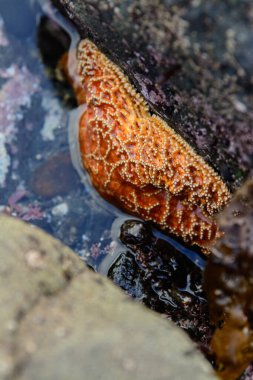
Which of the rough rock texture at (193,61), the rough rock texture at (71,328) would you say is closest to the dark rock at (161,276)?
the rough rock texture at (193,61)

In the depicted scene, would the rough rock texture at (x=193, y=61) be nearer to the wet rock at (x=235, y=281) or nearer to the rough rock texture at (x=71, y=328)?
the wet rock at (x=235, y=281)

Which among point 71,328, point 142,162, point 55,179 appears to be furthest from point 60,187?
point 71,328

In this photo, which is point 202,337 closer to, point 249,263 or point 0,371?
point 249,263

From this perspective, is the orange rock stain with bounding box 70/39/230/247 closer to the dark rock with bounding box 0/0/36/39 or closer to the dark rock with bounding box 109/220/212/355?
the dark rock with bounding box 109/220/212/355

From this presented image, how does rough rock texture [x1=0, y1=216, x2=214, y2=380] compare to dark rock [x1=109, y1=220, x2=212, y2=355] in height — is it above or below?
above

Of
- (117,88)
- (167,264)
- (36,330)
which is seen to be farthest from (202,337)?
(117,88)

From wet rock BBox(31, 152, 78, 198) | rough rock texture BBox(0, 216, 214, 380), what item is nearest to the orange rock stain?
wet rock BBox(31, 152, 78, 198)
